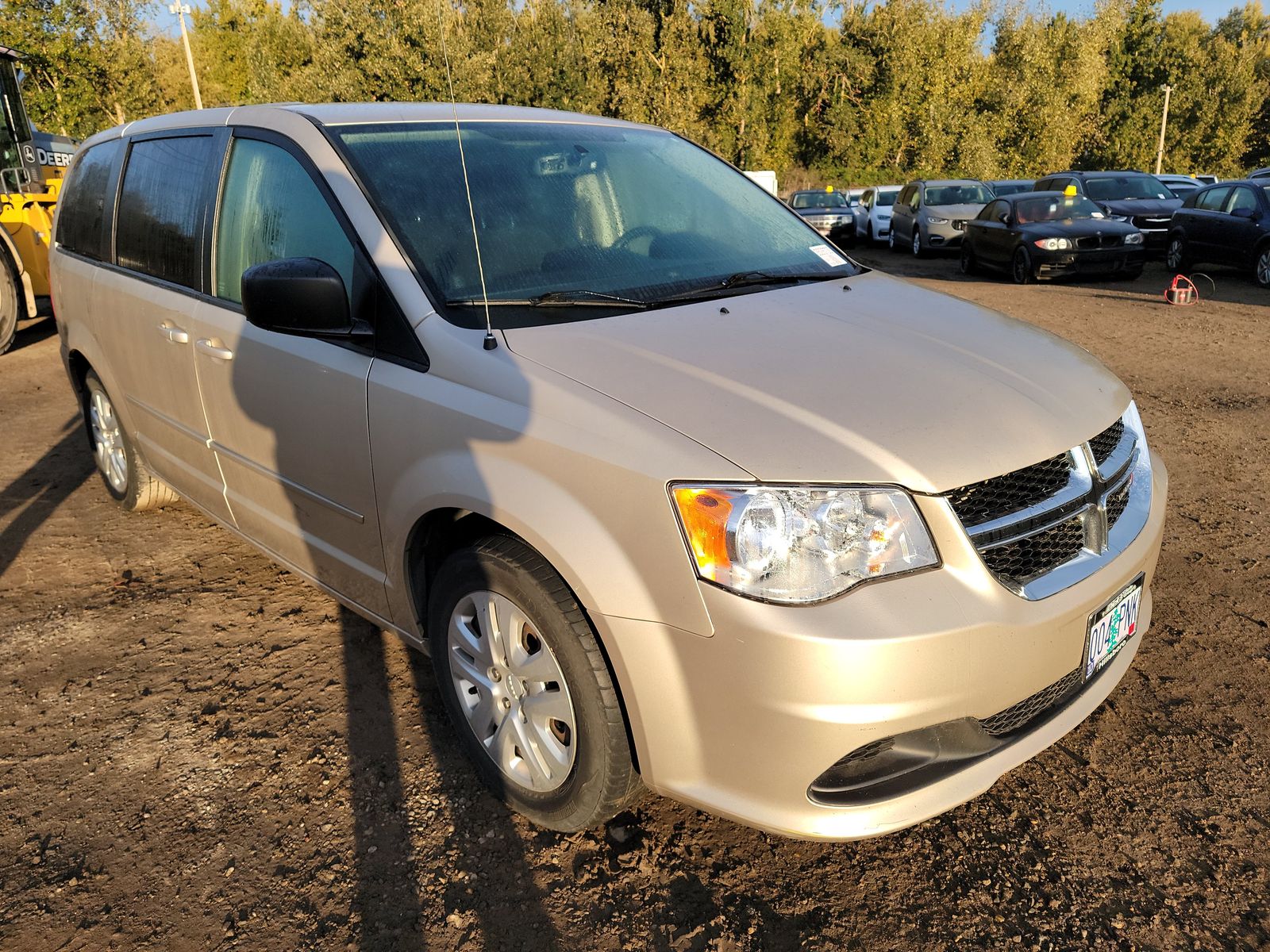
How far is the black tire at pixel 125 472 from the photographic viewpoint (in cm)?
460

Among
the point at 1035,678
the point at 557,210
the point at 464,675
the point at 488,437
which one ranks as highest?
the point at 557,210

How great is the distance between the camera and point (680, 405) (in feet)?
7.06

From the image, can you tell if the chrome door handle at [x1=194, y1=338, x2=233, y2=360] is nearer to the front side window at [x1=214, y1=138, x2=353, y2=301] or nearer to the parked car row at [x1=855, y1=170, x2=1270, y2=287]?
the front side window at [x1=214, y1=138, x2=353, y2=301]

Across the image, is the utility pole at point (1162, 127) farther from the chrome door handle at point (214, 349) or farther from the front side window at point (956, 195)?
the chrome door handle at point (214, 349)

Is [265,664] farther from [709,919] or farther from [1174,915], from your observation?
[1174,915]

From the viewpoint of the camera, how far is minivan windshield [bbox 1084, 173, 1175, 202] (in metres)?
16.9

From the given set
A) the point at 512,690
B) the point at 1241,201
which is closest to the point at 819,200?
the point at 1241,201

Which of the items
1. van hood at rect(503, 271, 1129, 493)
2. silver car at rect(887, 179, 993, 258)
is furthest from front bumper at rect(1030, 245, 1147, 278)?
van hood at rect(503, 271, 1129, 493)

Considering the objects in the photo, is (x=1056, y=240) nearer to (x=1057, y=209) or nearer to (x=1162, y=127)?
(x=1057, y=209)

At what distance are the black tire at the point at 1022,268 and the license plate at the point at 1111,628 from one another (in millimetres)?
12766

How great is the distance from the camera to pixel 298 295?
8.39 feet

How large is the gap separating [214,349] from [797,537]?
2318mm

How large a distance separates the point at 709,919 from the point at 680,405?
1215 millimetres

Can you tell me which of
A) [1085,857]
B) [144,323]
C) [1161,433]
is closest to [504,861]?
[1085,857]
